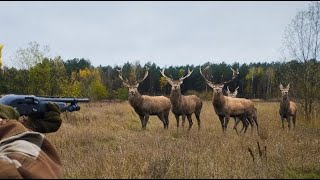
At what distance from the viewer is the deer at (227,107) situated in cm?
1539

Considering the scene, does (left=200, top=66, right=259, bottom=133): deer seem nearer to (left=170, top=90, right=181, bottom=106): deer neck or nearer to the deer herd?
the deer herd

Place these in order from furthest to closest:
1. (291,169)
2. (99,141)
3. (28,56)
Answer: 1. (28,56)
2. (99,141)
3. (291,169)

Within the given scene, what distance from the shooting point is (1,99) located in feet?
10.3

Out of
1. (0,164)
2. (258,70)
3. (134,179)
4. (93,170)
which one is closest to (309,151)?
(93,170)

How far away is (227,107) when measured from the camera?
1555 centimetres

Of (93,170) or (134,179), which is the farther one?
(93,170)

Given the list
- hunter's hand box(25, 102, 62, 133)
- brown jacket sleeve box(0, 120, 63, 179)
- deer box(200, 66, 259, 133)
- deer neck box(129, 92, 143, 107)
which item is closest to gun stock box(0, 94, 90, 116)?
hunter's hand box(25, 102, 62, 133)

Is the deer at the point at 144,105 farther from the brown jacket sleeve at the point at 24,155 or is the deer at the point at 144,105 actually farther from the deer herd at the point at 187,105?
the brown jacket sleeve at the point at 24,155

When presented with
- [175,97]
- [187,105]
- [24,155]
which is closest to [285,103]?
[187,105]

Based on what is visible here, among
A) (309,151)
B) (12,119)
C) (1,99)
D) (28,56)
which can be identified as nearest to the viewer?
(12,119)

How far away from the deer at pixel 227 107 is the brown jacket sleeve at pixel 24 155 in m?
12.0

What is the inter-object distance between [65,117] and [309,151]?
38.6ft

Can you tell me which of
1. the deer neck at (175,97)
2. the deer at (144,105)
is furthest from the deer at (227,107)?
the deer at (144,105)

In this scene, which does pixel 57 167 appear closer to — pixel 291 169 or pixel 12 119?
pixel 12 119
